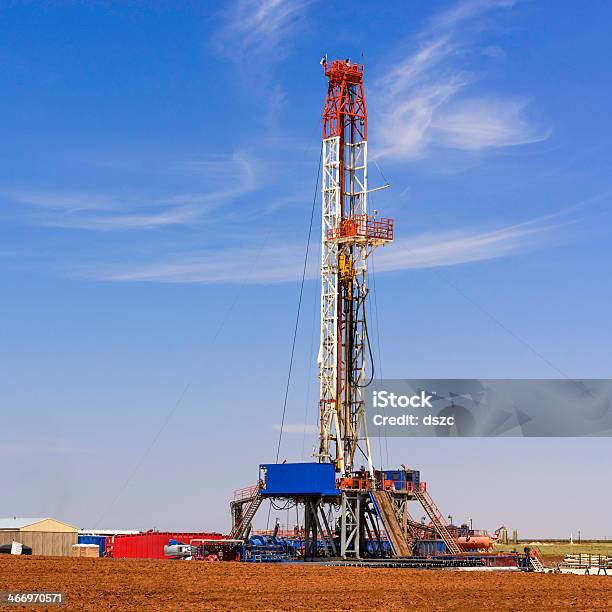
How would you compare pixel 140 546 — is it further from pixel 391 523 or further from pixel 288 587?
pixel 288 587

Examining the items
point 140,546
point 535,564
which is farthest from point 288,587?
point 140,546

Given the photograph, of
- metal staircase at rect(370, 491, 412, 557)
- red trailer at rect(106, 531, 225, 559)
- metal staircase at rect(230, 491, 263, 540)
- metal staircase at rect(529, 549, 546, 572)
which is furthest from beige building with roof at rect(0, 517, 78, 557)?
metal staircase at rect(529, 549, 546, 572)

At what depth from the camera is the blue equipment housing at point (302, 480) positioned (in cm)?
5172

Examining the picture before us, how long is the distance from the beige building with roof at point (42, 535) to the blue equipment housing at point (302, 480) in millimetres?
12426

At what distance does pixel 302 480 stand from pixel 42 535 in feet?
48.6

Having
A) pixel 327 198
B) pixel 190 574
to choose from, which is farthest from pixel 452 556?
pixel 327 198

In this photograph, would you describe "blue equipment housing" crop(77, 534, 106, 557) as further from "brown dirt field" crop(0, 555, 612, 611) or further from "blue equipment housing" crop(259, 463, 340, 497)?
"brown dirt field" crop(0, 555, 612, 611)

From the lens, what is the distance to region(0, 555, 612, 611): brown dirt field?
99.8ft

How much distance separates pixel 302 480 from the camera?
5191 cm

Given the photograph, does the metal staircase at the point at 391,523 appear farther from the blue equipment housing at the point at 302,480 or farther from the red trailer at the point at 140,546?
the red trailer at the point at 140,546

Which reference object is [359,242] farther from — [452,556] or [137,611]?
[137,611]

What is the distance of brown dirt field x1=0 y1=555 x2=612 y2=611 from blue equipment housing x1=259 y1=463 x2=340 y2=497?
8564mm

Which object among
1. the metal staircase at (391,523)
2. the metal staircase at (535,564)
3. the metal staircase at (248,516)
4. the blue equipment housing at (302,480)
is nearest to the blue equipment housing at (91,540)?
the metal staircase at (248,516)

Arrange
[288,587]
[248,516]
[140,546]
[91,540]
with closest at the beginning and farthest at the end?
[288,587], [248,516], [140,546], [91,540]
